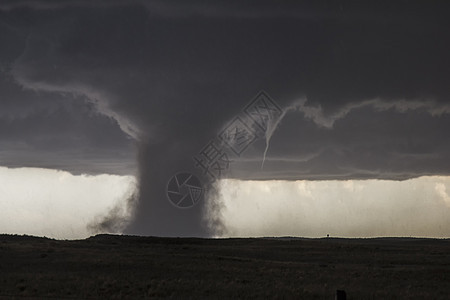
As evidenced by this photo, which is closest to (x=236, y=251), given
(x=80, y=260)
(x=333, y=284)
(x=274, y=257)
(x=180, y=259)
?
(x=274, y=257)

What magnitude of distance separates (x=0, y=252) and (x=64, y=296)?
28.3 m

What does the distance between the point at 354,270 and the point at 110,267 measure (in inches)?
780

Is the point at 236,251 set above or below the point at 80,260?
above

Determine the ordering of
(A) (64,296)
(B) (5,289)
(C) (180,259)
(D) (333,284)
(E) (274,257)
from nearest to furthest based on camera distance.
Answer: (A) (64,296)
(B) (5,289)
(D) (333,284)
(C) (180,259)
(E) (274,257)

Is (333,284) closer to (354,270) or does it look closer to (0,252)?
(354,270)

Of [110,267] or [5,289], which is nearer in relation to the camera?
[5,289]

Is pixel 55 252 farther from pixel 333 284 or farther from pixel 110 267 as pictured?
pixel 333 284

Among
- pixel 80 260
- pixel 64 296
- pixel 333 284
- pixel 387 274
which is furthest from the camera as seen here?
pixel 80 260

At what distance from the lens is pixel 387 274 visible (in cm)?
4472

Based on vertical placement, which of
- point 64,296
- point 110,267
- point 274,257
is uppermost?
point 274,257

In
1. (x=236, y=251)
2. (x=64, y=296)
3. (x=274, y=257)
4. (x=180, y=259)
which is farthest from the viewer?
(x=236, y=251)

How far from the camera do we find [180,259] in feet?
177

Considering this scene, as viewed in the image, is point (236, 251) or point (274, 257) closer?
point (274, 257)

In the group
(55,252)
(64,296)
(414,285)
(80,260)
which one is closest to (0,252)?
(55,252)
